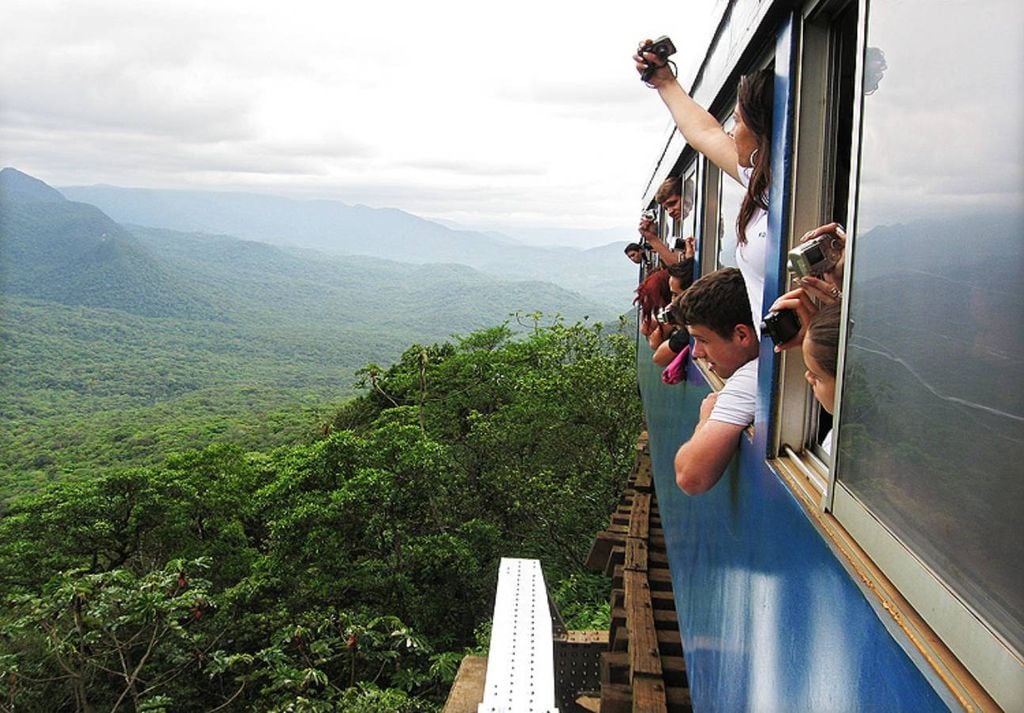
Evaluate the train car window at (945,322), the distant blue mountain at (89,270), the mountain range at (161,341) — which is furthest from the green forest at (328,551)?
the distant blue mountain at (89,270)

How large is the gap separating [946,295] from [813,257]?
542 mm

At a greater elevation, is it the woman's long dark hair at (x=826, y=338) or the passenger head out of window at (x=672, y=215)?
the passenger head out of window at (x=672, y=215)

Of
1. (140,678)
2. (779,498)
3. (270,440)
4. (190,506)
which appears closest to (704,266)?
(779,498)

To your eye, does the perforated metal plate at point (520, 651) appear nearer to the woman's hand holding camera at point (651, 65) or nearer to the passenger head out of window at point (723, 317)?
the passenger head out of window at point (723, 317)

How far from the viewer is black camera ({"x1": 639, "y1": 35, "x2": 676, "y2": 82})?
2.67 m

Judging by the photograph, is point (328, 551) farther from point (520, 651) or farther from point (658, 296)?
point (520, 651)

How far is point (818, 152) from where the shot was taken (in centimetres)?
190

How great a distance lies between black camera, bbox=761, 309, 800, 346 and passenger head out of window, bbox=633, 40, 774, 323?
0.57 metres

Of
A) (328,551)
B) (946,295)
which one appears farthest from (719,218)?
(328,551)

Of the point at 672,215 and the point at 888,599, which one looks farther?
the point at 672,215

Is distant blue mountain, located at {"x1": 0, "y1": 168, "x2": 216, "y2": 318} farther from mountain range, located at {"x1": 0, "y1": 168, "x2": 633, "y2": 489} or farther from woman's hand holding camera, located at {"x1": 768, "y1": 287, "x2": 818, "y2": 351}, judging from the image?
woman's hand holding camera, located at {"x1": 768, "y1": 287, "x2": 818, "y2": 351}

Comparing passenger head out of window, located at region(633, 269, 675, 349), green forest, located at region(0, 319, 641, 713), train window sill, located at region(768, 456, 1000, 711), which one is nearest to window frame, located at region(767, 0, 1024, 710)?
train window sill, located at region(768, 456, 1000, 711)

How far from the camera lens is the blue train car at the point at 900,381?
89 cm

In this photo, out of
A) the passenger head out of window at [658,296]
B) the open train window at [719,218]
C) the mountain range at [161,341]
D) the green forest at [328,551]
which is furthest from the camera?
the mountain range at [161,341]
